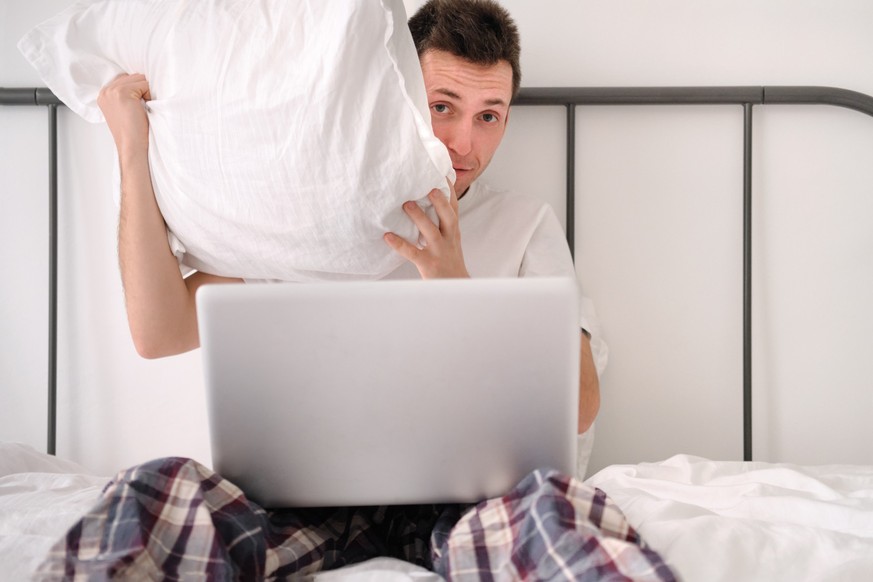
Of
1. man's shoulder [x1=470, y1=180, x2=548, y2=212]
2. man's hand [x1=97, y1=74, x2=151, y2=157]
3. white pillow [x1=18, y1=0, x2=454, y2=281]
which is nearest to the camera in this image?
white pillow [x1=18, y1=0, x2=454, y2=281]

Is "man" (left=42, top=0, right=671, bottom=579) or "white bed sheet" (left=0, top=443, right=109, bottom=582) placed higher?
"man" (left=42, top=0, right=671, bottom=579)

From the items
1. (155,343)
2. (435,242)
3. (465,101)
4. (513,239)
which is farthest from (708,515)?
(155,343)

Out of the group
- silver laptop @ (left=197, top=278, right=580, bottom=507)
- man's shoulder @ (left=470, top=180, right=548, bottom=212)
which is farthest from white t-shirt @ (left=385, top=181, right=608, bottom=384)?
silver laptop @ (left=197, top=278, right=580, bottom=507)

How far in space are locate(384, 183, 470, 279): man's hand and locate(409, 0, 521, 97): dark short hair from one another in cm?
29

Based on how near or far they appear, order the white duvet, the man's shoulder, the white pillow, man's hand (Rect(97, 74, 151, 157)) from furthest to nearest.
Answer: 1. the man's shoulder
2. man's hand (Rect(97, 74, 151, 157))
3. the white pillow
4. the white duvet

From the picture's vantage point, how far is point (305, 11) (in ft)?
3.02

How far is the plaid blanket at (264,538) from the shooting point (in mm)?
625

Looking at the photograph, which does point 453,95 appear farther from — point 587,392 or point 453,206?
point 587,392

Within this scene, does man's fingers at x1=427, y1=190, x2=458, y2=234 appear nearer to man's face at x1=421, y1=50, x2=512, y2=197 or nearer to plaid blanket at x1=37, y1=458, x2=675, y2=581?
man's face at x1=421, y1=50, x2=512, y2=197

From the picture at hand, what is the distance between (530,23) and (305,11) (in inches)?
23.8

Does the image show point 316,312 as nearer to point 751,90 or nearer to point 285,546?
point 285,546

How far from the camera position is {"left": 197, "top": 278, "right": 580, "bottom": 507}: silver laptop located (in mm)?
683

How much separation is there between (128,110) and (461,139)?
1.52 feet

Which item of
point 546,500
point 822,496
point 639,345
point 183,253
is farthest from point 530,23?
point 546,500
